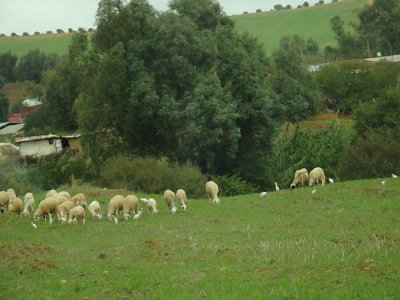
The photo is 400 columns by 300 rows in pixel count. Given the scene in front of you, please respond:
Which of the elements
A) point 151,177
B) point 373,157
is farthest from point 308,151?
point 151,177

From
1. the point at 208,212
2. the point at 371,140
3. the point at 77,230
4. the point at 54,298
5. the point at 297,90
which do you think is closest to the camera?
the point at 54,298

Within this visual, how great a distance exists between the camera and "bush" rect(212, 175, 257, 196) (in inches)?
1975

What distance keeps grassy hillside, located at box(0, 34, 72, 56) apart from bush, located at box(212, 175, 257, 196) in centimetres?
9422

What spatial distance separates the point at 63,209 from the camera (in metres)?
27.2

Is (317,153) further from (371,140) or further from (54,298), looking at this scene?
(54,298)

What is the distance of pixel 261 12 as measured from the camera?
6373 inches

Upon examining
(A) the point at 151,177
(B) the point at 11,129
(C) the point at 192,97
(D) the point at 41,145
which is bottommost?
(B) the point at 11,129

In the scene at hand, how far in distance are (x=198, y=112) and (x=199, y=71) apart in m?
4.40

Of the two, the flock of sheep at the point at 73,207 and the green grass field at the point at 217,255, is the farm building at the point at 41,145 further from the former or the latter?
the green grass field at the point at 217,255

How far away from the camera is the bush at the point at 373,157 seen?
4300 cm

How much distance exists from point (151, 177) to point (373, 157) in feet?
42.2

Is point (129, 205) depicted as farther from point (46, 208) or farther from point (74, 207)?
point (46, 208)

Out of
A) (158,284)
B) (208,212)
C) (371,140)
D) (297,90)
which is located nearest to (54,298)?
(158,284)

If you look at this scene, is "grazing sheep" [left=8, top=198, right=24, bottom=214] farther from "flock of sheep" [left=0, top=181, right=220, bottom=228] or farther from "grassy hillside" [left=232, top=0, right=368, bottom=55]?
"grassy hillside" [left=232, top=0, right=368, bottom=55]
